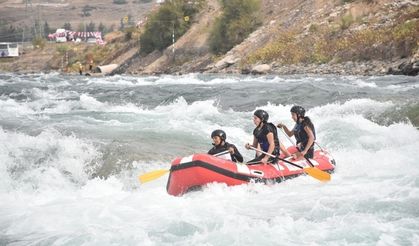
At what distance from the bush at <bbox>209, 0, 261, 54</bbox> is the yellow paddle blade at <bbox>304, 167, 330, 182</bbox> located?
36.3 m

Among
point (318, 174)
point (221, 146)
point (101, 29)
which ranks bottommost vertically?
point (101, 29)

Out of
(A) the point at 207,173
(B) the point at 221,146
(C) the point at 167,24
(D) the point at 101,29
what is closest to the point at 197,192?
(A) the point at 207,173

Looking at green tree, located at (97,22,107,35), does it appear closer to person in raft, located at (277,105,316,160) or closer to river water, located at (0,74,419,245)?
river water, located at (0,74,419,245)

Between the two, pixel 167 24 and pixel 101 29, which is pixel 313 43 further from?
pixel 101 29

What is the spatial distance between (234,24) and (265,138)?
36167 millimetres

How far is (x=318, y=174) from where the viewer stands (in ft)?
29.7

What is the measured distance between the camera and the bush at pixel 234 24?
44719 mm

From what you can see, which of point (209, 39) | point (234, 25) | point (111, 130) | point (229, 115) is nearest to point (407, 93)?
point (229, 115)

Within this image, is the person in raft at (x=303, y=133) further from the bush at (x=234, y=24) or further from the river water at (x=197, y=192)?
the bush at (x=234, y=24)

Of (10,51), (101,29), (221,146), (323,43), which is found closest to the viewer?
(221,146)

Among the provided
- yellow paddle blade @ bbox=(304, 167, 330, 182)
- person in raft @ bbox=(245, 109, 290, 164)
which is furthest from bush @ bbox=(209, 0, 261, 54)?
yellow paddle blade @ bbox=(304, 167, 330, 182)

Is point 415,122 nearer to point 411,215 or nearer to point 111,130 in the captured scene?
point 411,215

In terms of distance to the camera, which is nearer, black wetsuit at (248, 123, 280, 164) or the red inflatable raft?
the red inflatable raft

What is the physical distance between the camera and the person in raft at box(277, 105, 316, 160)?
9984 millimetres
